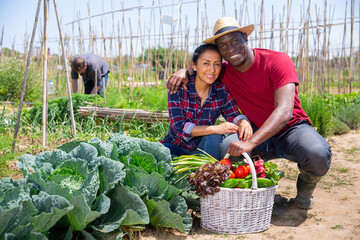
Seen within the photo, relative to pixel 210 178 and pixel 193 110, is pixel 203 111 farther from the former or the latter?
pixel 210 178

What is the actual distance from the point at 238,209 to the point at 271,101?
0.97 meters

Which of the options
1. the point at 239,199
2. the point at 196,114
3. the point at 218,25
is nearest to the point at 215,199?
the point at 239,199

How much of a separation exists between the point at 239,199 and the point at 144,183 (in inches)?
23.1

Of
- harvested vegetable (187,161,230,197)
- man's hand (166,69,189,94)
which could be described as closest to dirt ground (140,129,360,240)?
harvested vegetable (187,161,230,197)

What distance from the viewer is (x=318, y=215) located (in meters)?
2.48

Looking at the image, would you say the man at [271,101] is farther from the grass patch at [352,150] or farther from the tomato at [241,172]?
the grass patch at [352,150]

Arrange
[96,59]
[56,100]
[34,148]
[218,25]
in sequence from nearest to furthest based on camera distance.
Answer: [218,25] → [34,148] → [56,100] → [96,59]

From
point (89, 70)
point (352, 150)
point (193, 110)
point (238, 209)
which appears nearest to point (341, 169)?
point (352, 150)

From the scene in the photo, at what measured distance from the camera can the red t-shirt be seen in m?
2.47

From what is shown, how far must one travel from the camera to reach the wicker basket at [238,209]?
6.62 feet

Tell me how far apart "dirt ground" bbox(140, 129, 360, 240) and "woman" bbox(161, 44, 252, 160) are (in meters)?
0.61

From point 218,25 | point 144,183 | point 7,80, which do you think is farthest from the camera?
point 7,80

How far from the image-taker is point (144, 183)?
2018mm

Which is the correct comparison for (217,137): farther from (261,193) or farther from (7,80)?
(7,80)
